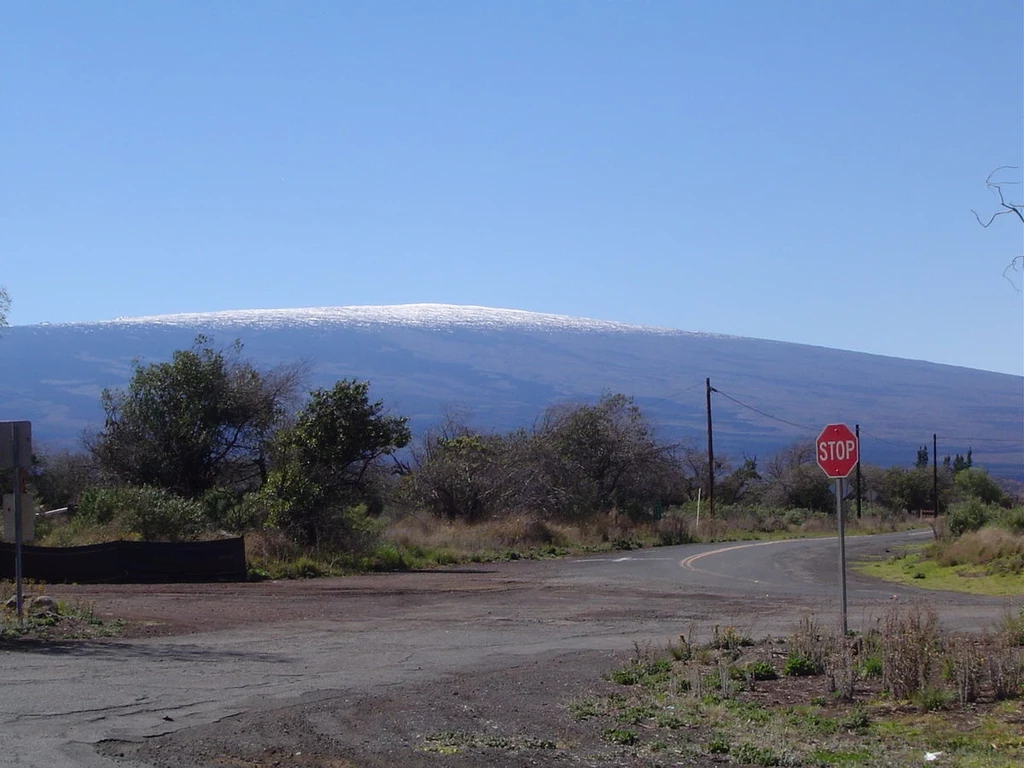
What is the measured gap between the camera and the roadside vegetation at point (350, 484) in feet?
95.5

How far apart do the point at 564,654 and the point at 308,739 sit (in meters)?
5.46

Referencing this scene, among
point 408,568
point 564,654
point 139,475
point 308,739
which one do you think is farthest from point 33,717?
point 139,475

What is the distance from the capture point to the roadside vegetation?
95.5 ft

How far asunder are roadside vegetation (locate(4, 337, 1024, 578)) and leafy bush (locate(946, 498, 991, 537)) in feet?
0.18

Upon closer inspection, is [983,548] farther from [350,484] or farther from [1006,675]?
[1006,675]

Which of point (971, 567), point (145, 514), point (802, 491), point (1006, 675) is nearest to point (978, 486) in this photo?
point (802, 491)

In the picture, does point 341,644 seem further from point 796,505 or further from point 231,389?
point 796,505

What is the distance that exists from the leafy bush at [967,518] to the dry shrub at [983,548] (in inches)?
163

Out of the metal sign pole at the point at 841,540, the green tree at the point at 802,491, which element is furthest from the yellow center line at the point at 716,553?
the green tree at the point at 802,491

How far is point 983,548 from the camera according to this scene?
27547mm

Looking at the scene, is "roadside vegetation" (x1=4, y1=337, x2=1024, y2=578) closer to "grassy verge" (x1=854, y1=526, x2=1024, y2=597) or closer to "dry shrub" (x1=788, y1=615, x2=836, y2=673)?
"grassy verge" (x1=854, y1=526, x2=1024, y2=597)

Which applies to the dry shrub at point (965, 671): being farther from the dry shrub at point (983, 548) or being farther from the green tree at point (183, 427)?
the green tree at point (183, 427)

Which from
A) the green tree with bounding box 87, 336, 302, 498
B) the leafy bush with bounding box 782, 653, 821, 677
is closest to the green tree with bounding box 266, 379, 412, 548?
the green tree with bounding box 87, 336, 302, 498

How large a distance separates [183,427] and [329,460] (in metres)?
7.85
